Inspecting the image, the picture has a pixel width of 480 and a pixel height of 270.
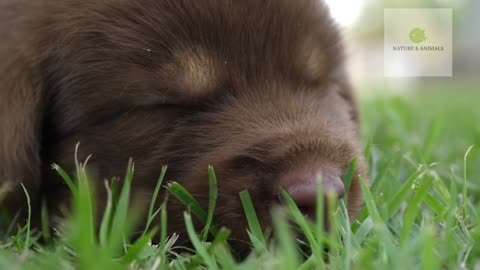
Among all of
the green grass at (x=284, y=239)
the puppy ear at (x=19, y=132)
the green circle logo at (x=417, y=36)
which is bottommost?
the green grass at (x=284, y=239)

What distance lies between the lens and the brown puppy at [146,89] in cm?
228

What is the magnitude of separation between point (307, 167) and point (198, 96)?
1.98 ft

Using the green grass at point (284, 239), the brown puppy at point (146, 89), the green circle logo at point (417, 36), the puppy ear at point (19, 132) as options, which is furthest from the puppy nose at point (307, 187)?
the green circle logo at point (417, 36)

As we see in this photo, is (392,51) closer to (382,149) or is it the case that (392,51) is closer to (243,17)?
(382,149)

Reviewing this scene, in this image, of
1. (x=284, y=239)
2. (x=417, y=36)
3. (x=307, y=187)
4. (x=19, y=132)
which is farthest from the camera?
(x=417, y=36)

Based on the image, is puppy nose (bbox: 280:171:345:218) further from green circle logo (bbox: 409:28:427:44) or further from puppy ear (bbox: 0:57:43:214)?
green circle logo (bbox: 409:28:427:44)

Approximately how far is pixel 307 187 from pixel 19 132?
1.11 meters

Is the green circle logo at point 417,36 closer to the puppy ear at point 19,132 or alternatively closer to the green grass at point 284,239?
the green grass at point 284,239

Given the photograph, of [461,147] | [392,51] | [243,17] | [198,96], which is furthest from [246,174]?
[392,51]

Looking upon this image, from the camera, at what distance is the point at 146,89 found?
2.36 metres

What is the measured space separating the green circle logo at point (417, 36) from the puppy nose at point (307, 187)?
3074 millimetres

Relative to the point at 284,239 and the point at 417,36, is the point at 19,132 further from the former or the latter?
the point at 417,36

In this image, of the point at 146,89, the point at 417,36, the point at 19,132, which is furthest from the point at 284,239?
the point at 417,36

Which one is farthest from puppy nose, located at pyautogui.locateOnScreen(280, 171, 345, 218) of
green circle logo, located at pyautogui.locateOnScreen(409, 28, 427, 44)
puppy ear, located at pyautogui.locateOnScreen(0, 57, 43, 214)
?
green circle logo, located at pyautogui.locateOnScreen(409, 28, 427, 44)
